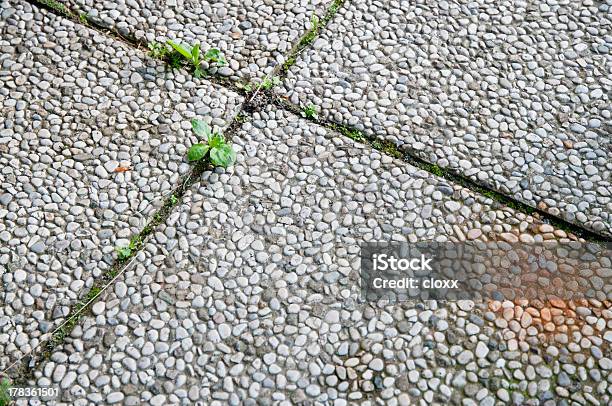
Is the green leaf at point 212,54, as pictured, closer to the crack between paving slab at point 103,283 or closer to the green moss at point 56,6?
the crack between paving slab at point 103,283

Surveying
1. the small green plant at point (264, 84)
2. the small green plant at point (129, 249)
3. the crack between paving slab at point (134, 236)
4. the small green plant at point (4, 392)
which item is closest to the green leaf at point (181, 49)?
the crack between paving slab at point (134, 236)

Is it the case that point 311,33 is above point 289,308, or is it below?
above

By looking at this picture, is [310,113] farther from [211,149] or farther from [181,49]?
[181,49]

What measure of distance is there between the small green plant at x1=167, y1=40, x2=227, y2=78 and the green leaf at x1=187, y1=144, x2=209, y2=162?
367 mm

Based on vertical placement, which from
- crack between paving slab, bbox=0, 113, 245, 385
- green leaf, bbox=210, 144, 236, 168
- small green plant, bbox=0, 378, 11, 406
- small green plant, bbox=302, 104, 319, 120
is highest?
small green plant, bbox=302, 104, 319, 120

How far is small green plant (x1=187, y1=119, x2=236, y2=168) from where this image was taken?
259cm

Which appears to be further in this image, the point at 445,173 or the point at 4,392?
the point at 445,173

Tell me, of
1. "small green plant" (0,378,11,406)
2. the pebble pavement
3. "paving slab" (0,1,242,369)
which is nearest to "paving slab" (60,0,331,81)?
the pebble pavement

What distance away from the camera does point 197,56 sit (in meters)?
2.83

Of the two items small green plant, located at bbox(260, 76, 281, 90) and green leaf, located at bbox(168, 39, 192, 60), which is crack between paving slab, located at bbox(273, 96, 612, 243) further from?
green leaf, located at bbox(168, 39, 192, 60)

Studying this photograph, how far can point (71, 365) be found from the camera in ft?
7.23

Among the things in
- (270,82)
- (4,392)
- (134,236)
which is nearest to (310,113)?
(270,82)

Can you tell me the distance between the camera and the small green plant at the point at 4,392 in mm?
2141

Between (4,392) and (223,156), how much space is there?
987 millimetres
